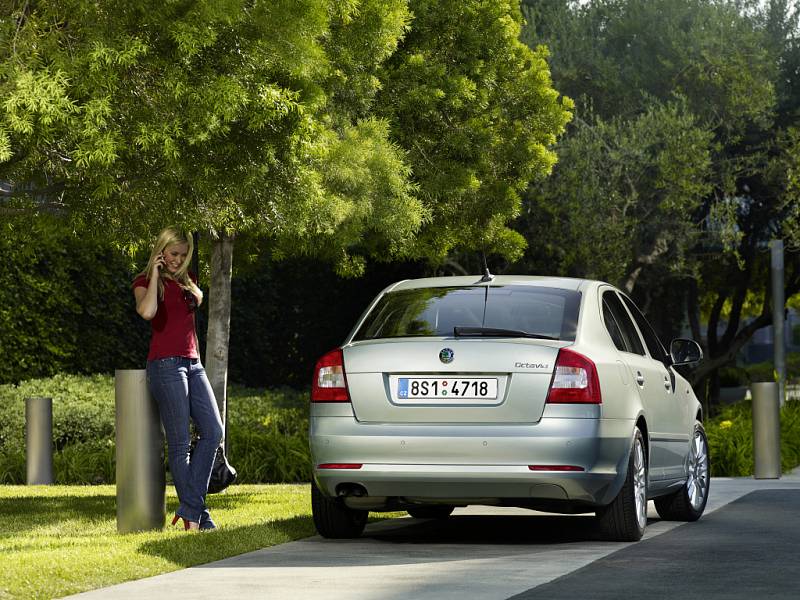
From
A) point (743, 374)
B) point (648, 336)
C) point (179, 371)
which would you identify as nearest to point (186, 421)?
point (179, 371)

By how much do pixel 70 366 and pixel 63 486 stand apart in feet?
22.4

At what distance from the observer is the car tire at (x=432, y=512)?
10.7 m

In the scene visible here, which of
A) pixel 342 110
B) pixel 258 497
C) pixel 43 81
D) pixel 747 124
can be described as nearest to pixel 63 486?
pixel 258 497

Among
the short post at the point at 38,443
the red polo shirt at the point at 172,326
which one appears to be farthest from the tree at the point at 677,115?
the red polo shirt at the point at 172,326

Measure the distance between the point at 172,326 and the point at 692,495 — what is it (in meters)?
4.00

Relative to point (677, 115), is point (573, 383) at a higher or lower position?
lower

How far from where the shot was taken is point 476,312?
920cm

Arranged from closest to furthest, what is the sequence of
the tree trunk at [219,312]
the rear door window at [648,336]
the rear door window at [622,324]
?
the rear door window at [622,324], the rear door window at [648,336], the tree trunk at [219,312]

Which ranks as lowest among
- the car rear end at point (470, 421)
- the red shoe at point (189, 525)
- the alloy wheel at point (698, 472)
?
the red shoe at point (189, 525)

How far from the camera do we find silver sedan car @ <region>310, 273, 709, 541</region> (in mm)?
8508

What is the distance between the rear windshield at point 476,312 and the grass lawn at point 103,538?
1539 millimetres

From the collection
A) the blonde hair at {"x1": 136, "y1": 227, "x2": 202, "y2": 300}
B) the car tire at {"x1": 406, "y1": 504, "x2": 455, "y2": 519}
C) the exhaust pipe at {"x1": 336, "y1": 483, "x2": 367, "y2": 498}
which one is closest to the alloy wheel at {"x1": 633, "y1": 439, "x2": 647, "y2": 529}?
the exhaust pipe at {"x1": 336, "y1": 483, "x2": 367, "y2": 498}

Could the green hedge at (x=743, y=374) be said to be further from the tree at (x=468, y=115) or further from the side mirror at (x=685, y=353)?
the side mirror at (x=685, y=353)

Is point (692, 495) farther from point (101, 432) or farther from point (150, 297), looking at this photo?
point (101, 432)
